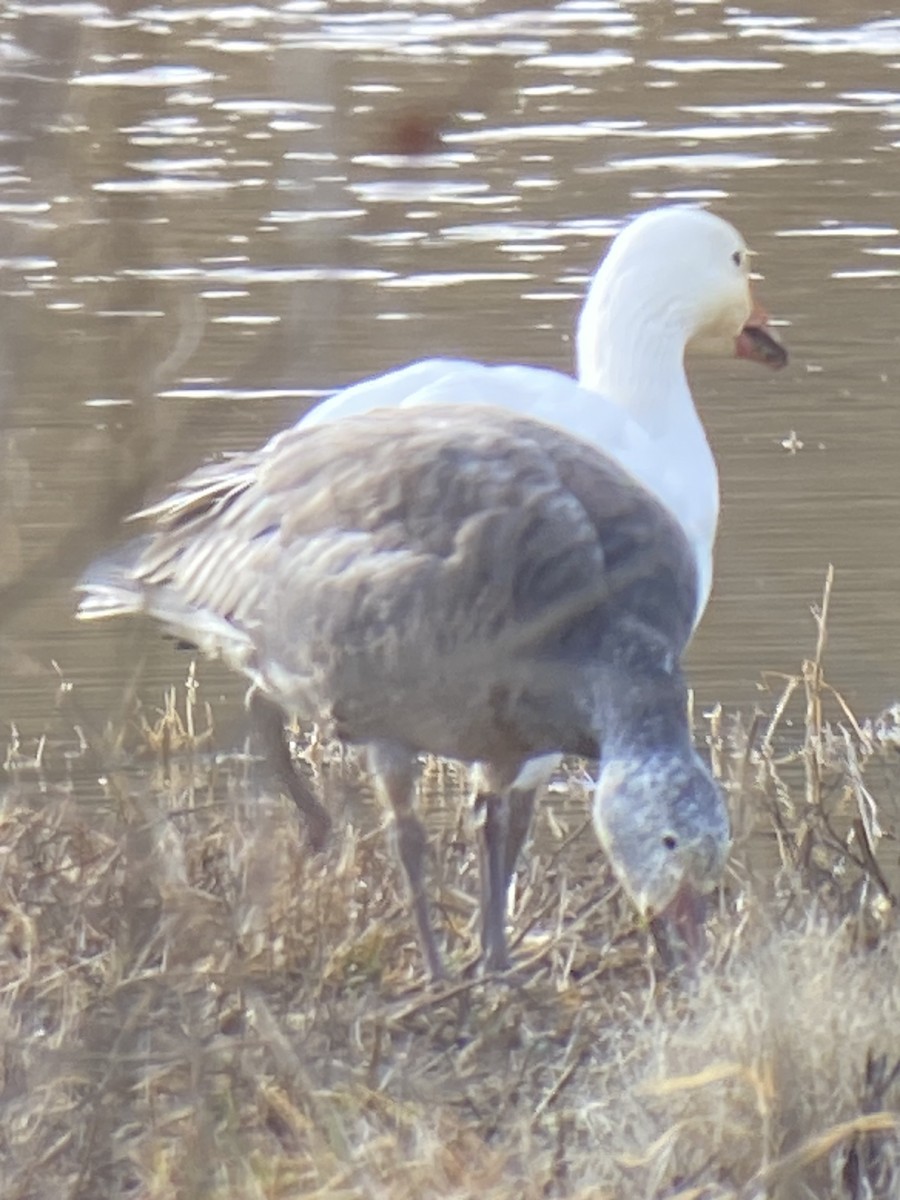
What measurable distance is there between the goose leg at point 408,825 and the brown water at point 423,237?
0.72 metres

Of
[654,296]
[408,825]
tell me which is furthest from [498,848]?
[654,296]

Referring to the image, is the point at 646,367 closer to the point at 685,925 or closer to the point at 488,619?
the point at 488,619

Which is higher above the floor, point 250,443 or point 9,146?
point 9,146

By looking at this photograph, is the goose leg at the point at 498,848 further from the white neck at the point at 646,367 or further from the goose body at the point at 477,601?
the white neck at the point at 646,367

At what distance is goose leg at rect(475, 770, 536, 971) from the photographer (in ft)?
16.5

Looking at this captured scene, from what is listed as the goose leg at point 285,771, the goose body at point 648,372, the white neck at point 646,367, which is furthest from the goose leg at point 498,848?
the white neck at point 646,367

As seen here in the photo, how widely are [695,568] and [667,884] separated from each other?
847mm

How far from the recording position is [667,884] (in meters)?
4.64

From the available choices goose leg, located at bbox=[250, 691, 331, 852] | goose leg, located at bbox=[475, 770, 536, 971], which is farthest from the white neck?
goose leg, located at bbox=[250, 691, 331, 852]

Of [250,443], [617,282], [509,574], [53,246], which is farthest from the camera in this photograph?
[250,443]

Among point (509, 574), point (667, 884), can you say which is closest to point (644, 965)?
point (667, 884)

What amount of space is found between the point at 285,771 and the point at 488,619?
2.81ft

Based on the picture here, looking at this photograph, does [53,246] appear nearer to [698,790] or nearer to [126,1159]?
[126,1159]

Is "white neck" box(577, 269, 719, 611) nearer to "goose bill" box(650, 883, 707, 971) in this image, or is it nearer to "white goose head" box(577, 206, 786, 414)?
"white goose head" box(577, 206, 786, 414)
